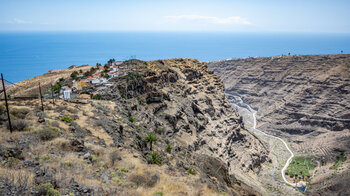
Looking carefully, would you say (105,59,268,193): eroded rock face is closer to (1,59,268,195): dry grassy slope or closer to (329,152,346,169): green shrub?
(1,59,268,195): dry grassy slope

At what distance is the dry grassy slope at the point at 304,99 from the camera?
207 ft

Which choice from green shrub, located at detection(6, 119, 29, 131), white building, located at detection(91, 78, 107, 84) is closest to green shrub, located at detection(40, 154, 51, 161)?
green shrub, located at detection(6, 119, 29, 131)

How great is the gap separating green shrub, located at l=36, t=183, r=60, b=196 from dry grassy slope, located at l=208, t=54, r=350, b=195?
47.9 m

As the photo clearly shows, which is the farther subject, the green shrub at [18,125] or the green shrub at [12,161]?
the green shrub at [18,125]

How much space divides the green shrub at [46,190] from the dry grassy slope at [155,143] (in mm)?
662

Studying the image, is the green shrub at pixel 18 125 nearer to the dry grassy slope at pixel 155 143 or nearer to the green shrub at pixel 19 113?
the dry grassy slope at pixel 155 143

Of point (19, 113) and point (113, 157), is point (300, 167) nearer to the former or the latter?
point (113, 157)

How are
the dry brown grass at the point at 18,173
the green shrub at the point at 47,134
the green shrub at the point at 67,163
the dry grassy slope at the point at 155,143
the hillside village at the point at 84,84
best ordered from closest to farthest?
the dry brown grass at the point at 18,173 < the green shrub at the point at 67,163 < the dry grassy slope at the point at 155,143 < the green shrub at the point at 47,134 < the hillside village at the point at 84,84

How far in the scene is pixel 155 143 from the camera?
87.7ft

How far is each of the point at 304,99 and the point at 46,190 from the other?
89567 mm

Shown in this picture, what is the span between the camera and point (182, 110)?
153ft

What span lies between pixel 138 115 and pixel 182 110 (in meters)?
13.4

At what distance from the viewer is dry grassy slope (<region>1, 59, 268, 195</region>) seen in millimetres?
12367

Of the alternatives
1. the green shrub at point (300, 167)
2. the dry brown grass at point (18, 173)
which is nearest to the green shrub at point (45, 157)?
the dry brown grass at point (18, 173)
